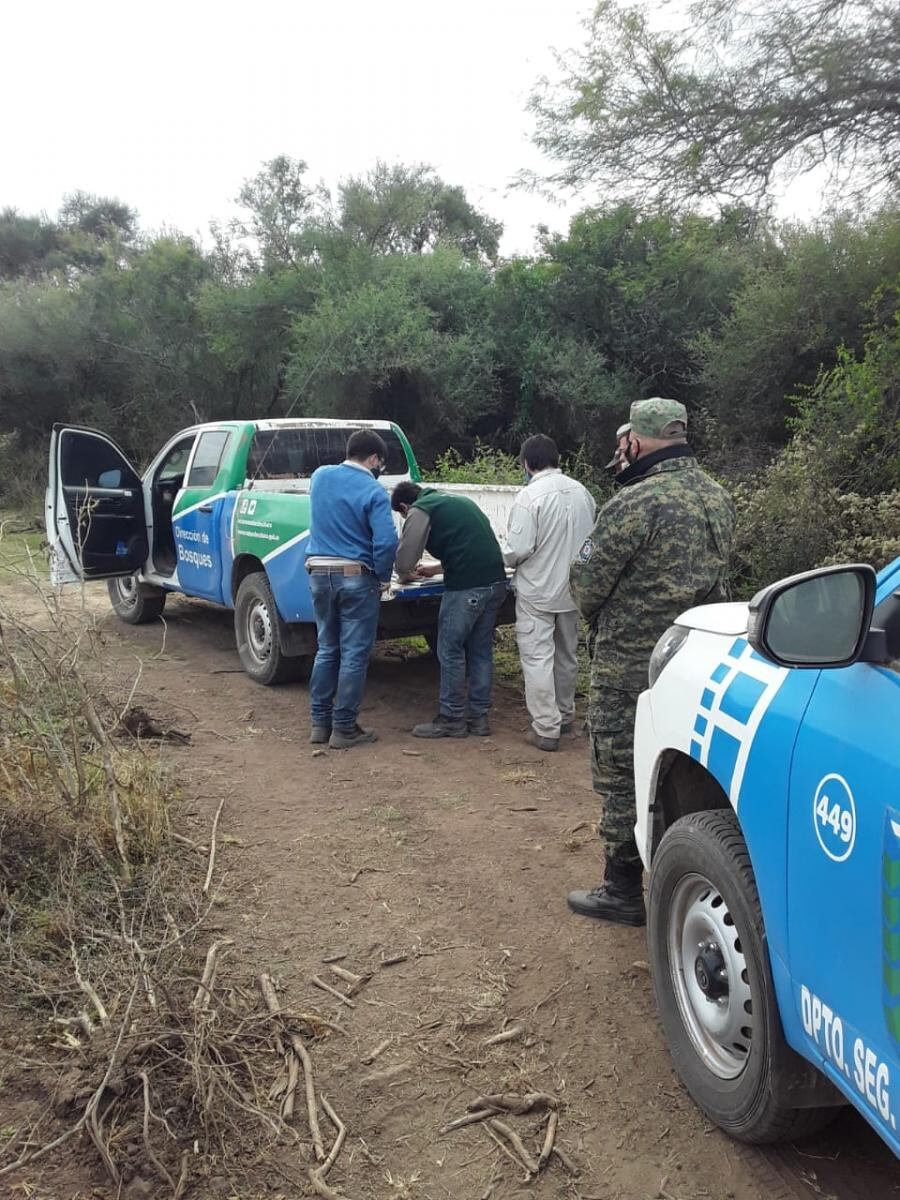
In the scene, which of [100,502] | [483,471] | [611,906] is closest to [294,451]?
[100,502]

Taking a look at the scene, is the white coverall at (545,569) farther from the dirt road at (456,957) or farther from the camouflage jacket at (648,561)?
the camouflage jacket at (648,561)

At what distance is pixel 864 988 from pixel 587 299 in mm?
13189

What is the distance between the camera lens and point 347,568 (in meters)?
5.91

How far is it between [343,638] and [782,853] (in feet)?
13.8

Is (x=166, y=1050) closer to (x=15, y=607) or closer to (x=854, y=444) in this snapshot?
(x=854, y=444)

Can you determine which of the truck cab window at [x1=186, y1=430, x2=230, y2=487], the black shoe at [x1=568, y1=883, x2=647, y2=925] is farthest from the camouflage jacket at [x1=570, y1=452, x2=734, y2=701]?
the truck cab window at [x1=186, y1=430, x2=230, y2=487]

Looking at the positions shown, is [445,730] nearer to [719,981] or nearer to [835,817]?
[719,981]

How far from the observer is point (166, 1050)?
2.78 m

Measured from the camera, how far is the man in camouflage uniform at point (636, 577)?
3.64 m

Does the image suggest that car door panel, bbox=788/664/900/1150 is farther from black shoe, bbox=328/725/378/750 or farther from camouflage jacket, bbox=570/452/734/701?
black shoe, bbox=328/725/378/750

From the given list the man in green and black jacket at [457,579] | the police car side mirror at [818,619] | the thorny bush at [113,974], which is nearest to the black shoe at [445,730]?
the man in green and black jacket at [457,579]

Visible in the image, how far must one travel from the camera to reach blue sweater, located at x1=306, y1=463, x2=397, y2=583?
591 cm

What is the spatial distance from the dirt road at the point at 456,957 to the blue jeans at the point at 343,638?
310 millimetres

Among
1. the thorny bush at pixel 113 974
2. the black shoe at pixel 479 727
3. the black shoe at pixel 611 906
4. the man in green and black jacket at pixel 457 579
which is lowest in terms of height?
the black shoe at pixel 479 727
